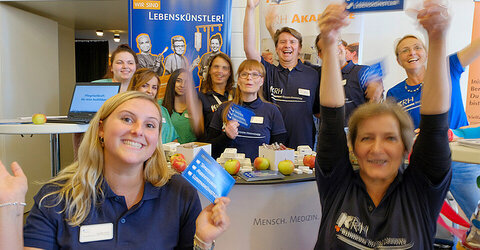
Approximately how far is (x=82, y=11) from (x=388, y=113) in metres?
5.74

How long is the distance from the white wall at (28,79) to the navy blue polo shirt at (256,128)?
3525 mm

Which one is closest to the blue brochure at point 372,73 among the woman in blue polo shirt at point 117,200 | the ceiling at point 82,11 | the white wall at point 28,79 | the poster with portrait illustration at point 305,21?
the poster with portrait illustration at point 305,21

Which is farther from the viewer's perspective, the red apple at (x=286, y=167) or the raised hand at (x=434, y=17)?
the red apple at (x=286, y=167)

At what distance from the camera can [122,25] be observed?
24.3 ft

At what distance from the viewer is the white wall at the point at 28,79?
16.8ft

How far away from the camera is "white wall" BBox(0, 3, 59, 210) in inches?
201

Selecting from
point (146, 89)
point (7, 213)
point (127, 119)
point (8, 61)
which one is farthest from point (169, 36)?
point (7, 213)

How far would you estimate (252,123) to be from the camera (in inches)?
125

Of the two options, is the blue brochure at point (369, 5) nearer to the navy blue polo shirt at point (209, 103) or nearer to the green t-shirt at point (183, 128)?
the navy blue polo shirt at point (209, 103)

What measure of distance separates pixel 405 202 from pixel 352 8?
74 centimetres

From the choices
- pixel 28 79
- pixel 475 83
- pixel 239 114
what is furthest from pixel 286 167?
pixel 28 79

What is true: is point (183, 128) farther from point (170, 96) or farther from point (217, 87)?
point (217, 87)

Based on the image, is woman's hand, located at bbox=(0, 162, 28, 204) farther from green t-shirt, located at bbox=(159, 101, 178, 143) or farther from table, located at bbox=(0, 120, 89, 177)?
green t-shirt, located at bbox=(159, 101, 178, 143)

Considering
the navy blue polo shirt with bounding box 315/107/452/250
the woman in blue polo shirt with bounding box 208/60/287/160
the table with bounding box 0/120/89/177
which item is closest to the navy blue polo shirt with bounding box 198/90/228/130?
the woman in blue polo shirt with bounding box 208/60/287/160
